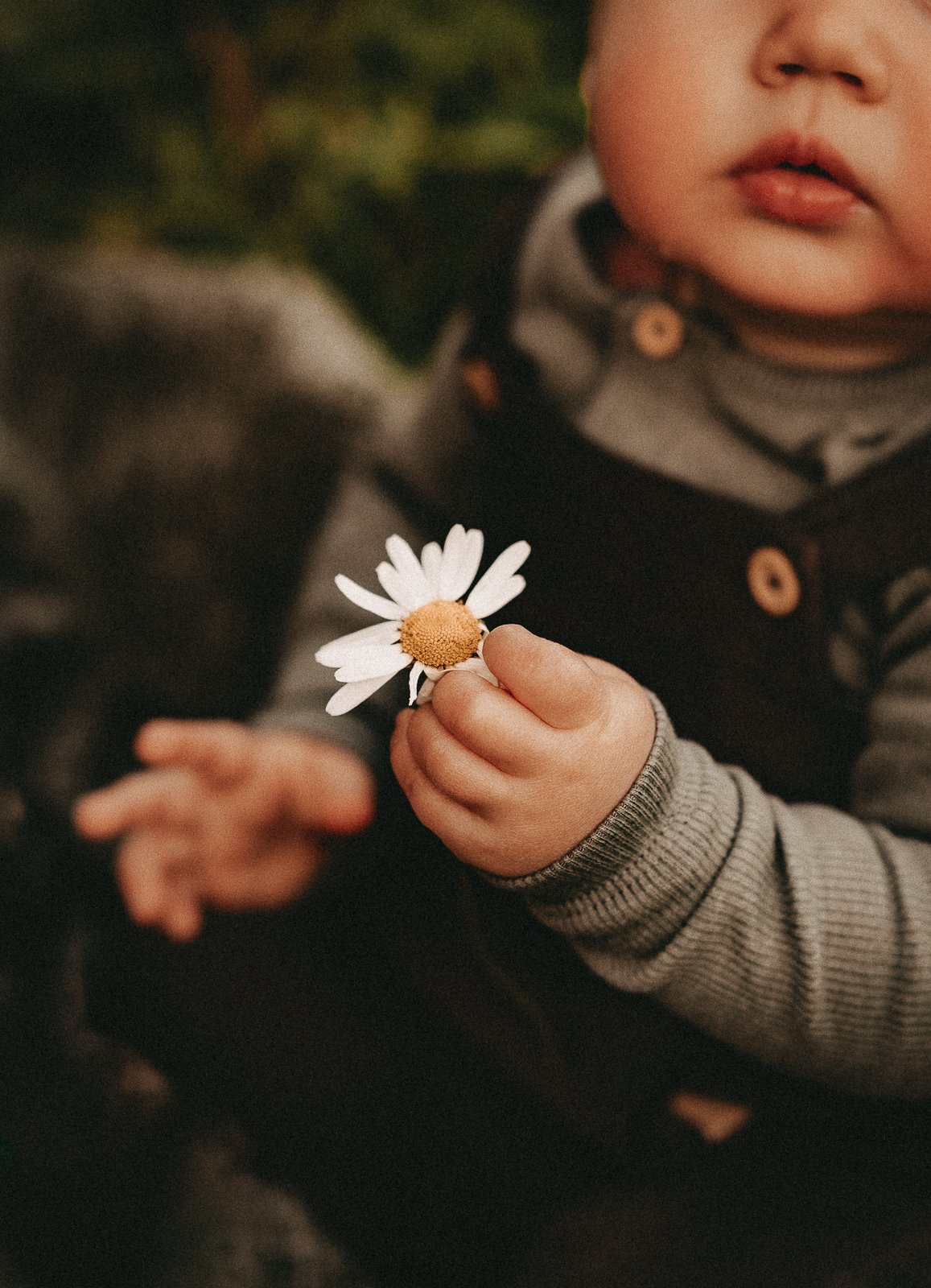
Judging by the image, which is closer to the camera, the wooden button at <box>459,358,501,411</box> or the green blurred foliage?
the wooden button at <box>459,358,501,411</box>

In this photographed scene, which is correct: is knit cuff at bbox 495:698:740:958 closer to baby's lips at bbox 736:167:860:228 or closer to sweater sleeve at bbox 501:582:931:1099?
sweater sleeve at bbox 501:582:931:1099

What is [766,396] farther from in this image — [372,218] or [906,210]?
[372,218]

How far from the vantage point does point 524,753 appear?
348 millimetres

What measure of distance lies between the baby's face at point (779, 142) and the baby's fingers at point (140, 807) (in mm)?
417

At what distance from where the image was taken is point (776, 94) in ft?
1.30

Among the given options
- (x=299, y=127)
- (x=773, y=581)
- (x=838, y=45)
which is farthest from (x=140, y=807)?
(x=299, y=127)

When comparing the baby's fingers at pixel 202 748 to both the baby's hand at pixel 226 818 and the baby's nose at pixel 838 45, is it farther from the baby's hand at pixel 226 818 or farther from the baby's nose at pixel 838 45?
the baby's nose at pixel 838 45

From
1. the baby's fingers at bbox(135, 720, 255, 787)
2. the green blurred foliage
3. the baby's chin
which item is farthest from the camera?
the green blurred foliage

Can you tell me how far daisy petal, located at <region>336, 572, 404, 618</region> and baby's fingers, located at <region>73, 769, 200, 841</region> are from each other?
323mm

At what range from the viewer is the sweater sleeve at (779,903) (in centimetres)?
39

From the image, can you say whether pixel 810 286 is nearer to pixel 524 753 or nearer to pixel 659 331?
pixel 659 331

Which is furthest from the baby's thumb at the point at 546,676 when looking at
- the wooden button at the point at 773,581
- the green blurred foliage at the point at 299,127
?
the green blurred foliage at the point at 299,127

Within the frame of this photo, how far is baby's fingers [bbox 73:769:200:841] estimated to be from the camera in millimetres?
582

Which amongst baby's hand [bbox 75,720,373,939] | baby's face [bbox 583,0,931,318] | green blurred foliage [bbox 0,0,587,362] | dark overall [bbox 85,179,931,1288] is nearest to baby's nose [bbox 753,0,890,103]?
baby's face [bbox 583,0,931,318]
